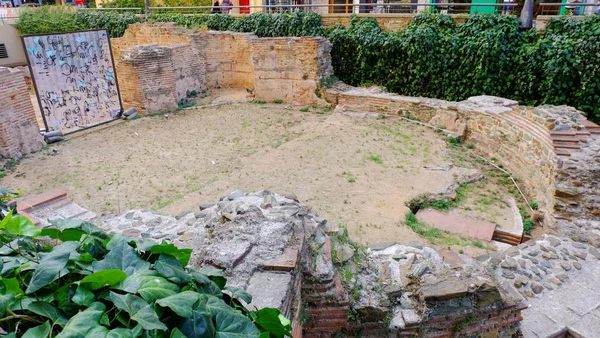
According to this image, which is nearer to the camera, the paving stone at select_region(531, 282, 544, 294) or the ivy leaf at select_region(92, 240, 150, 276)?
the ivy leaf at select_region(92, 240, 150, 276)

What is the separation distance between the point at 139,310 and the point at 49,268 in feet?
0.99

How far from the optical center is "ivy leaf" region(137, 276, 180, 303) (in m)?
1.25

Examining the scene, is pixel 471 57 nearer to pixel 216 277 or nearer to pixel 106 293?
pixel 216 277

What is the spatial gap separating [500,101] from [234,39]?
7700 mm

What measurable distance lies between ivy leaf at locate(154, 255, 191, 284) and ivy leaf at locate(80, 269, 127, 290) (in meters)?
0.17

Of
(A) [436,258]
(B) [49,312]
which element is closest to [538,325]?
(A) [436,258]

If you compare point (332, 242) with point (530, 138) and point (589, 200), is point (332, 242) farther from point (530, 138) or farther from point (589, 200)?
point (530, 138)

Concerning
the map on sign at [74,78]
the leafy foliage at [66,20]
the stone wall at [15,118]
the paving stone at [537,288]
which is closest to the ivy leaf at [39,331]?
the paving stone at [537,288]

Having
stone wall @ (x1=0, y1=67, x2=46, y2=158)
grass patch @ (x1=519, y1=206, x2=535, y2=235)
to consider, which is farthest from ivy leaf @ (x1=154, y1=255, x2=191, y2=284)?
stone wall @ (x1=0, y1=67, x2=46, y2=158)

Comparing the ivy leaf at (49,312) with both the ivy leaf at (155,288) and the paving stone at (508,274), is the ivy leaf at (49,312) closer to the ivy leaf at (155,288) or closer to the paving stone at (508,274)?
the ivy leaf at (155,288)

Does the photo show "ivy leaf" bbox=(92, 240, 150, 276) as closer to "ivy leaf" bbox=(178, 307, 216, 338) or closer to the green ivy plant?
the green ivy plant

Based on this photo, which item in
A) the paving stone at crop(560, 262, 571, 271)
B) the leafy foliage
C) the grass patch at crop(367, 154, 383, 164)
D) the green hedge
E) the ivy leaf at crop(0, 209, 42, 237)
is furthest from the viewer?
the leafy foliage

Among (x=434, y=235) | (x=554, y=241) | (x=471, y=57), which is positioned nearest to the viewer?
(x=554, y=241)

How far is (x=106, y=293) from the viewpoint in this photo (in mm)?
1234
